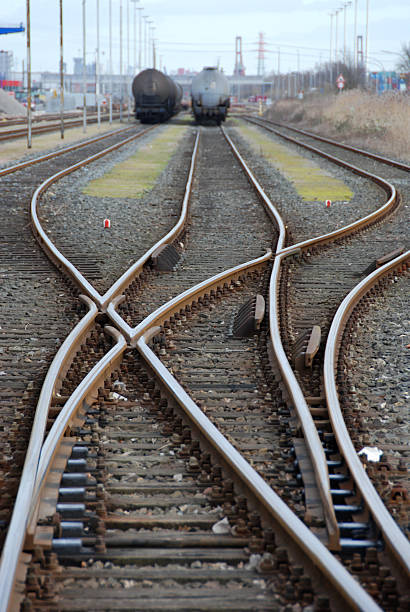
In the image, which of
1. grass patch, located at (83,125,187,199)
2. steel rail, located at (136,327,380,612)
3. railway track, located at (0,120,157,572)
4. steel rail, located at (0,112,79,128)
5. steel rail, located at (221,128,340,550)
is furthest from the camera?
steel rail, located at (0,112,79,128)

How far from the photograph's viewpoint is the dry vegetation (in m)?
33.2

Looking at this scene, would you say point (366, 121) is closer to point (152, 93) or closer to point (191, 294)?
point (152, 93)

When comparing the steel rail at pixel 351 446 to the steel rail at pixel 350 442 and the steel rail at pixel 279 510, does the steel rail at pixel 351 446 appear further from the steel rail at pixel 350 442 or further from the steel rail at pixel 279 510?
the steel rail at pixel 279 510

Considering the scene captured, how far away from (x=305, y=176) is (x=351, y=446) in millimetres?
18235

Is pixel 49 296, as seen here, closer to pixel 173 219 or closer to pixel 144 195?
pixel 173 219

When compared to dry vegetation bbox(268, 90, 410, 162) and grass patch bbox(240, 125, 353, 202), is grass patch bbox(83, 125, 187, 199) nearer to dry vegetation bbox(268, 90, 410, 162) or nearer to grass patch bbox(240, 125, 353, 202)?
grass patch bbox(240, 125, 353, 202)

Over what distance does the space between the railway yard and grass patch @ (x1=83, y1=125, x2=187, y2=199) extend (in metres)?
6.19

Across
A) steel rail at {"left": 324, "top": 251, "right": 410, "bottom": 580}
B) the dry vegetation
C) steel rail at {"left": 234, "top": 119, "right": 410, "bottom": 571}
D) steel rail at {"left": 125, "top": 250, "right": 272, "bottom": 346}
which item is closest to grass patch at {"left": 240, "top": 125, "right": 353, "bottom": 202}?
the dry vegetation

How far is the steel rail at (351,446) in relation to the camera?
3.57m

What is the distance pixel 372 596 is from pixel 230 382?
2.78 metres

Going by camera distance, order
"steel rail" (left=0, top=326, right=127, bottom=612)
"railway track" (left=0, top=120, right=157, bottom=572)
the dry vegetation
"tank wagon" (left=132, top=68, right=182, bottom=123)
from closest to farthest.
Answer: "steel rail" (left=0, top=326, right=127, bottom=612) → "railway track" (left=0, top=120, right=157, bottom=572) → the dry vegetation → "tank wagon" (left=132, top=68, right=182, bottom=123)

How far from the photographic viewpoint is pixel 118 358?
617 centimetres

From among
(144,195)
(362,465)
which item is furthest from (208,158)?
(362,465)

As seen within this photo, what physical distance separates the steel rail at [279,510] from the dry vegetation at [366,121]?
932 inches
